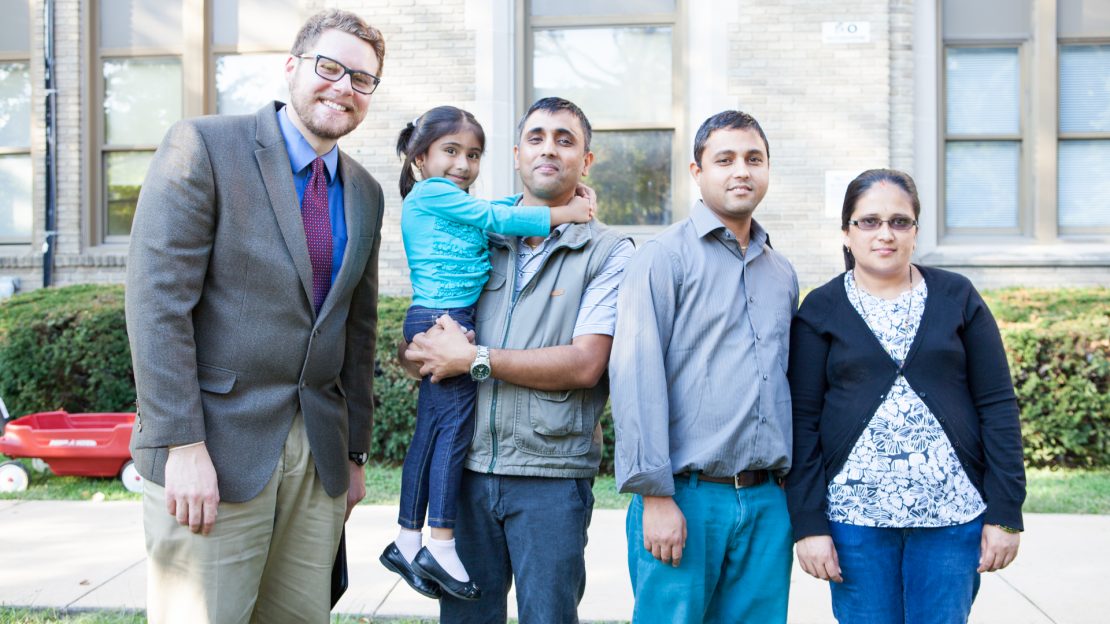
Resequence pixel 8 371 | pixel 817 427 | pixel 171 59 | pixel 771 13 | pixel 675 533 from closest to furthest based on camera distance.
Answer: pixel 675 533
pixel 817 427
pixel 8 371
pixel 771 13
pixel 171 59

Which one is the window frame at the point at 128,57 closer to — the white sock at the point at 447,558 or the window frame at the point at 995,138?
the window frame at the point at 995,138

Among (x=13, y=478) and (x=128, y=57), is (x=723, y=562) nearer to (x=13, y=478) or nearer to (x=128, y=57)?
(x=13, y=478)

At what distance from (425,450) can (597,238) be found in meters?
0.91

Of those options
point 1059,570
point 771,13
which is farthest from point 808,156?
point 1059,570

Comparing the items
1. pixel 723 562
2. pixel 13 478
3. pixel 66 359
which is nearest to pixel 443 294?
pixel 723 562

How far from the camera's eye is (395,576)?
4.83 meters

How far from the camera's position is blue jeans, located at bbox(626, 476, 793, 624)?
275 cm

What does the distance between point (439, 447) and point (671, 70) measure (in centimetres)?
733

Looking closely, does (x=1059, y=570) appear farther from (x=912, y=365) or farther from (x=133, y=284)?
(x=133, y=284)

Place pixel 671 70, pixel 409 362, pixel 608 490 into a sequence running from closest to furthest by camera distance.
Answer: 1. pixel 409 362
2. pixel 608 490
3. pixel 671 70

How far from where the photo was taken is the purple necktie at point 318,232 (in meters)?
2.71

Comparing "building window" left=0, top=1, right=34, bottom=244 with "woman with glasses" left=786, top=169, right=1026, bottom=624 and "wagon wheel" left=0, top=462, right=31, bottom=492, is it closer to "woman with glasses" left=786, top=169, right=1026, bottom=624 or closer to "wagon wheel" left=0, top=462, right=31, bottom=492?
"wagon wheel" left=0, top=462, right=31, bottom=492

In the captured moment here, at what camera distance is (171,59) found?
1003 cm

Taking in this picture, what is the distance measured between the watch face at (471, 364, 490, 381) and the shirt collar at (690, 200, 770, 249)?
2.69 feet
